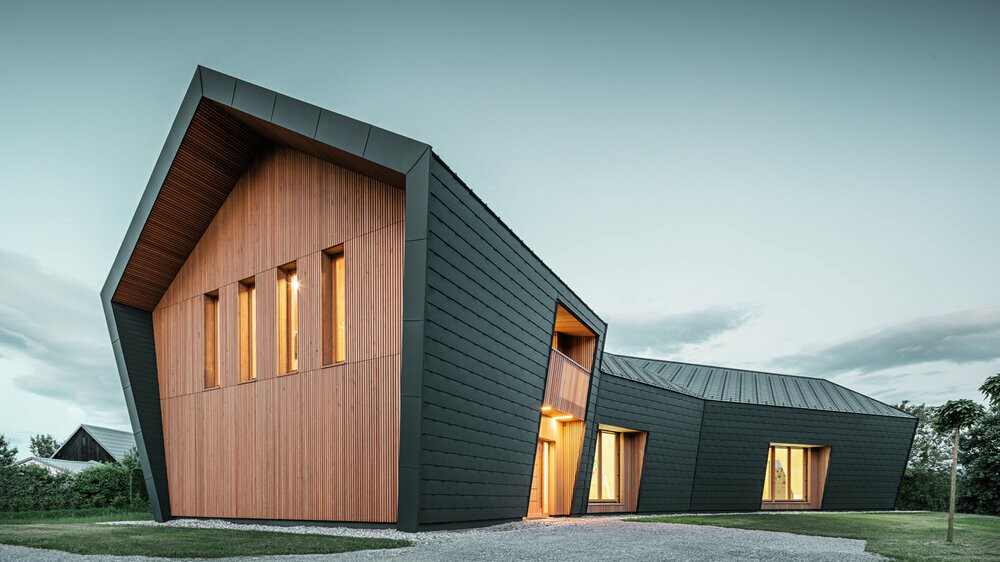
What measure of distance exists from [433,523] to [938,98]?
14.9 meters

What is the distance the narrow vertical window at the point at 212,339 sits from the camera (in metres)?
14.7

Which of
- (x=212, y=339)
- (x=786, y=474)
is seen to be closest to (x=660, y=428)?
(x=786, y=474)

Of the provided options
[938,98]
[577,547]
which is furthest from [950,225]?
[577,547]

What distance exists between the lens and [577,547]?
8.22 m

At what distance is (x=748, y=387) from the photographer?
2634 cm

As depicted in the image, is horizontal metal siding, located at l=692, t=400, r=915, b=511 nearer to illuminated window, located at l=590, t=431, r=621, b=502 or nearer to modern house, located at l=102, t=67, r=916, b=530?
illuminated window, located at l=590, t=431, r=621, b=502

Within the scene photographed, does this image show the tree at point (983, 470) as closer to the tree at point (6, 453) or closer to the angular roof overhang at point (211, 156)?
the angular roof overhang at point (211, 156)

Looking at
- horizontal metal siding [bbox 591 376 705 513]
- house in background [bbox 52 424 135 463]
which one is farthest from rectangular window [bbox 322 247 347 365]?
house in background [bbox 52 424 135 463]

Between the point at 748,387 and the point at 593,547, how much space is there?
20.0 meters

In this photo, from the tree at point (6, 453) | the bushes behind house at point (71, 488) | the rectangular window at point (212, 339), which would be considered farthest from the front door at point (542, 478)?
the tree at point (6, 453)

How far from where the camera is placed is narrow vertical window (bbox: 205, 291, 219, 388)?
578 inches

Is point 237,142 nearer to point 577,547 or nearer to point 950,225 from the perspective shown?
point 577,547

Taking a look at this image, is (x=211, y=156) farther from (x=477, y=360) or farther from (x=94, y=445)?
(x=94, y=445)

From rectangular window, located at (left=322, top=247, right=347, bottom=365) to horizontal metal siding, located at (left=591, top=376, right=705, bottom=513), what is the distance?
9.04 metres
